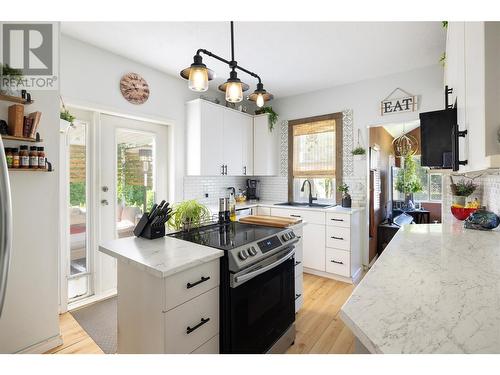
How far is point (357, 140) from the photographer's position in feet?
11.8

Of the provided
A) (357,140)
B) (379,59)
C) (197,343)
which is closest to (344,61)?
(379,59)

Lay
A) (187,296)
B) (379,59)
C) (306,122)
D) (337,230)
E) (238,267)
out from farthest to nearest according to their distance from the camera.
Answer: (306,122), (337,230), (379,59), (238,267), (187,296)

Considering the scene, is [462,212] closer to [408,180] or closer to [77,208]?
[77,208]

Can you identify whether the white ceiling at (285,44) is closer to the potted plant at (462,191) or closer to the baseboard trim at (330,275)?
the potted plant at (462,191)

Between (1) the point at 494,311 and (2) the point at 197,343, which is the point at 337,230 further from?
(1) the point at 494,311

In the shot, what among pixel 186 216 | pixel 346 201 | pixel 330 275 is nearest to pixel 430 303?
pixel 186 216

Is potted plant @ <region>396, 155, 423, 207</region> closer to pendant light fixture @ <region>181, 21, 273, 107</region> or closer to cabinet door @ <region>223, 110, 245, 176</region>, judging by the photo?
cabinet door @ <region>223, 110, 245, 176</region>

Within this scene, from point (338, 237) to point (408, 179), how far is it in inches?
147

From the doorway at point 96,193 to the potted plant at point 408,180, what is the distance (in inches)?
211

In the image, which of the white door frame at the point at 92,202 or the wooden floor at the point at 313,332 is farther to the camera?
the white door frame at the point at 92,202

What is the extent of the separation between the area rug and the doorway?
139 millimetres

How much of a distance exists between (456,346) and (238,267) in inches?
39.7

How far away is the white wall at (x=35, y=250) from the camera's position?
70.4 inches

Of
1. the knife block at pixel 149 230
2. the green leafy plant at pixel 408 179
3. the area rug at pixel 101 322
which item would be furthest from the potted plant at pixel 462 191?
the green leafy plant at pixel 408 179
